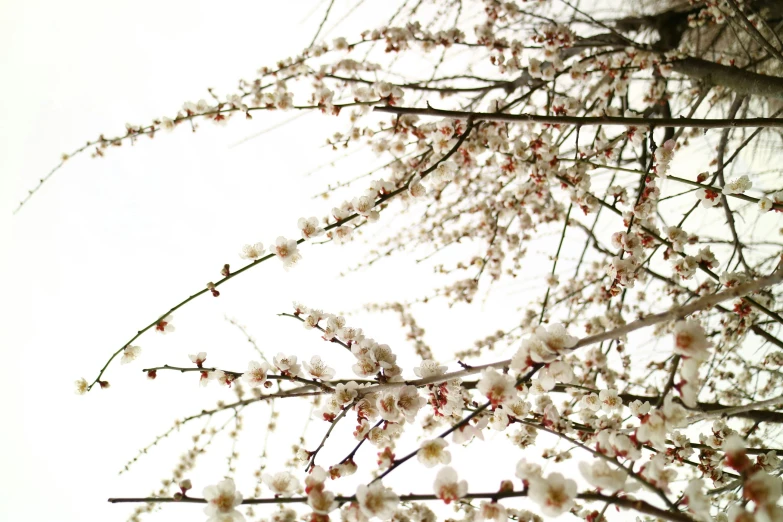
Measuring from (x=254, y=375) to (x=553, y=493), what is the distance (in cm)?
73

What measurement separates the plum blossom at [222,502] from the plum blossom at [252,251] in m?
0.67

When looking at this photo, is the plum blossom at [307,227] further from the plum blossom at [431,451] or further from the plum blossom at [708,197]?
the plum blossom at [708,197]

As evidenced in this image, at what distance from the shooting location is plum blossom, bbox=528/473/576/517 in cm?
69

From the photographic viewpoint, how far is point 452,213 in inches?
101

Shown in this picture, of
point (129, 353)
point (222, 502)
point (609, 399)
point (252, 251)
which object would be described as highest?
point (252, 251)

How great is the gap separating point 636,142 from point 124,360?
6.08 feet

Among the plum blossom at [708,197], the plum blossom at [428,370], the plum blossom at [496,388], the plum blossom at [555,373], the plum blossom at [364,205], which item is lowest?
the plum blossom at [496,388]

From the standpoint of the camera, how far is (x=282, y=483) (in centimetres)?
90

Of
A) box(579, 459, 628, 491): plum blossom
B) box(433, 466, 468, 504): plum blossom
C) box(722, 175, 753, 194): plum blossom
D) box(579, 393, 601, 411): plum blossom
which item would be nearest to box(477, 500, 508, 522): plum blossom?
box(433, 466, 468, 504): plum blossom

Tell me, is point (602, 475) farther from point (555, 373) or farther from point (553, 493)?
point (555, 373)

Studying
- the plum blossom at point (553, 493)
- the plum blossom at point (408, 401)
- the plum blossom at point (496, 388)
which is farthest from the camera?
the plum blossom at point (408, 401)

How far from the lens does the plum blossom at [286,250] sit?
127 cm

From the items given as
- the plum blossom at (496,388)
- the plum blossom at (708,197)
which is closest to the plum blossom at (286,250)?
the plum blossom at (496,388)

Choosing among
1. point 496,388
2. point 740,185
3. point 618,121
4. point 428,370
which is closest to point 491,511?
point 496,388
